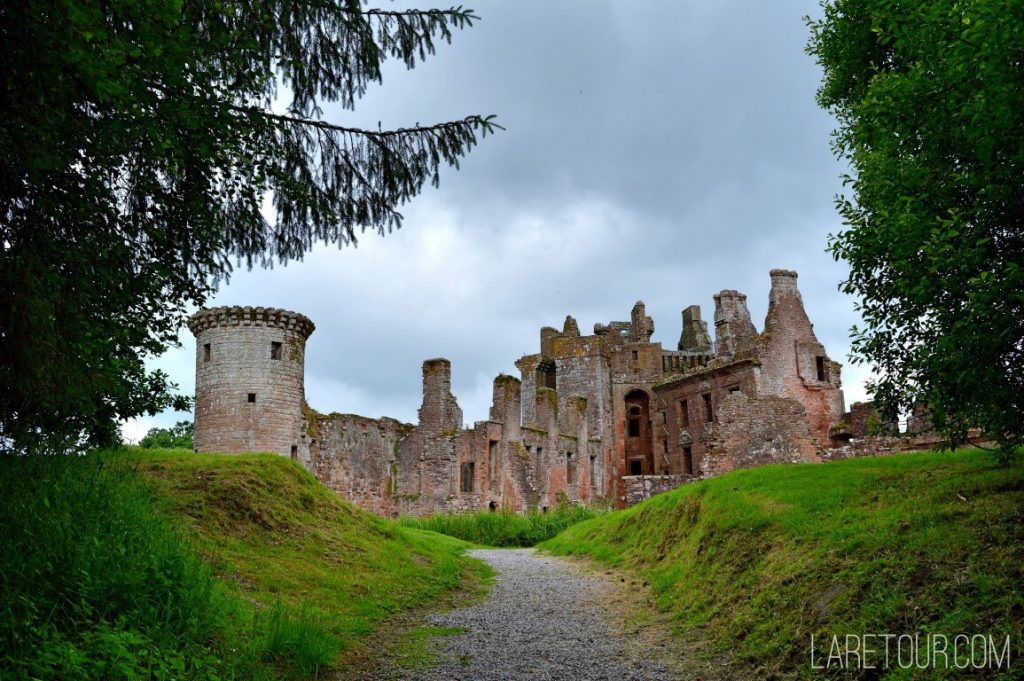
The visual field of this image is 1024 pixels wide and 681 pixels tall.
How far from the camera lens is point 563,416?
46.8 meters

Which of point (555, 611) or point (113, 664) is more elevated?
point (113, 664)

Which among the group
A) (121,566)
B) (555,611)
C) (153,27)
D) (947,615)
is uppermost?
(153,27)

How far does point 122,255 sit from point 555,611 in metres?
8.54

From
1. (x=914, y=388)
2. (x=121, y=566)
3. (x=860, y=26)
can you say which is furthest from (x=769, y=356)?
(x=121, y=566)

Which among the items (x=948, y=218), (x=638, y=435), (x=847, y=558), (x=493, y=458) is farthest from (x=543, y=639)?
(x=638, y=435)

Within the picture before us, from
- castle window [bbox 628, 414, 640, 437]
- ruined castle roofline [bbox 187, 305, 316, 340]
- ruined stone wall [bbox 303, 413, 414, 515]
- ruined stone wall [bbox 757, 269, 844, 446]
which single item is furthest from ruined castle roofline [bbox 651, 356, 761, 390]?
ruined castle roofline [bbox 187, 305, 316, 340]

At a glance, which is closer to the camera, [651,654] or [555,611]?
[651,654]

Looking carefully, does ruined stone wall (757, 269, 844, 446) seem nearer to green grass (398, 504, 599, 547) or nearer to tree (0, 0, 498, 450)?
green grass (398, 504, 599, 547)

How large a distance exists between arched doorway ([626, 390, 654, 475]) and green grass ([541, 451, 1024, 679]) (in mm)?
36632

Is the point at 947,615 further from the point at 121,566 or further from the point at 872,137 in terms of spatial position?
the point at 121,566

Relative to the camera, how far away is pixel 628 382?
52250mm

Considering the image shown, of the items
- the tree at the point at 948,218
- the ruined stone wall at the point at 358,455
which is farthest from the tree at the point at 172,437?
the tree at the point at 948,218

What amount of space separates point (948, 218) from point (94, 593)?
974 cm

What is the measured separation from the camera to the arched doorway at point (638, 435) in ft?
167
